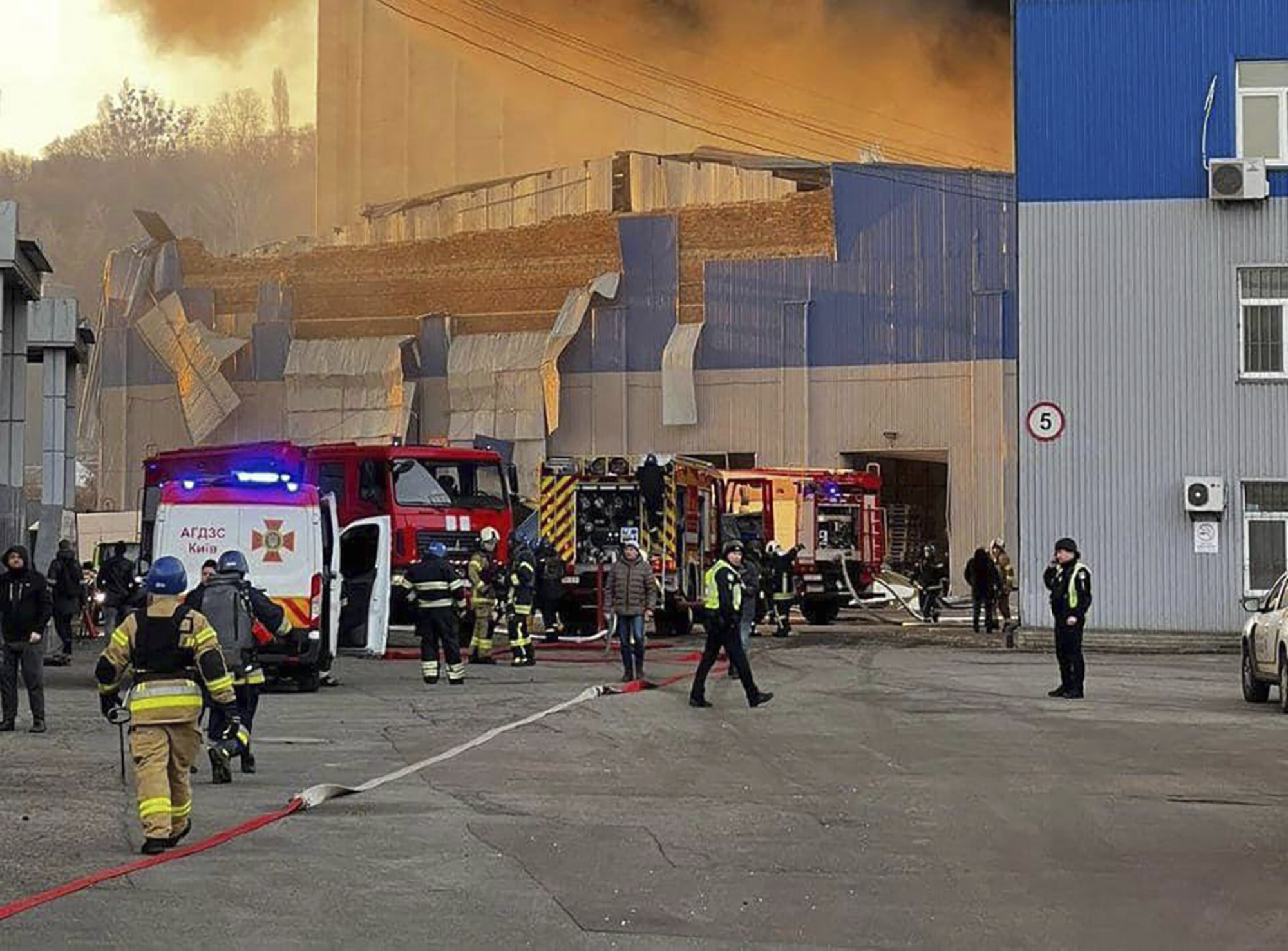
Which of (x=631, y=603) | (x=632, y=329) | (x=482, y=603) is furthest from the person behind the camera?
(x=632, y=329)

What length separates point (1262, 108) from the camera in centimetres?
2894

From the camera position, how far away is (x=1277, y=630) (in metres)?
18.4

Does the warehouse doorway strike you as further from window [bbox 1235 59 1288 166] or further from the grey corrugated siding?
window [bbox 1235 59 1288 166]

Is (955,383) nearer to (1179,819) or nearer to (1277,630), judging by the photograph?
(1277,630)

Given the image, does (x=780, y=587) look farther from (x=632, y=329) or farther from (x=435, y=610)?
(x=632, y=329)

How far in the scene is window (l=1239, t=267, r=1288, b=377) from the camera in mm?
28781

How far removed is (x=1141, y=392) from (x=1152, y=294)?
4.75 ft

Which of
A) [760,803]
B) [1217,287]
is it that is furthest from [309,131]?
[760,803]

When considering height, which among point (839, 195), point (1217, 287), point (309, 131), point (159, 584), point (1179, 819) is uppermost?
point (309, 131)

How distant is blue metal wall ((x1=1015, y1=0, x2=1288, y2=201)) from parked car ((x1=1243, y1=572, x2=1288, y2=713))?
10.5m

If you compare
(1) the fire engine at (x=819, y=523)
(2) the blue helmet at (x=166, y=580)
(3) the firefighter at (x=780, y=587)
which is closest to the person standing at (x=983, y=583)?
(3) the firefighter at (x=780, y=587)

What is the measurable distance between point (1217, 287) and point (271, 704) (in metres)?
16.0

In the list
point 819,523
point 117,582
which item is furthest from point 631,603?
point 819,523

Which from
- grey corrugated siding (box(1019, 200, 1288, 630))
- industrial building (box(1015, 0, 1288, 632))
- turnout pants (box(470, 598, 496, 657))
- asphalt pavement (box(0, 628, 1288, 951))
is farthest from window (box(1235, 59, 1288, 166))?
turnout pants (box(470, 598, 496, 657))
